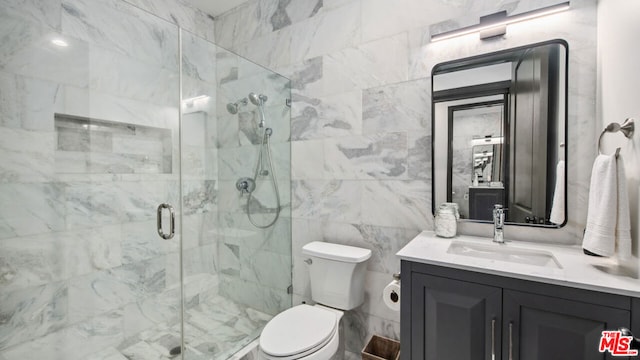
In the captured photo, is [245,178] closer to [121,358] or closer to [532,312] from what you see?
[121,358]

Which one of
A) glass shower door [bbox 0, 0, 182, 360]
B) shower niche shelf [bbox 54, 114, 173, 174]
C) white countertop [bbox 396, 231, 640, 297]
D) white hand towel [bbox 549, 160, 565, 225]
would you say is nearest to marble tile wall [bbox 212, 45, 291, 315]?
glass shower door [bbox 0, 0, 182, 360]

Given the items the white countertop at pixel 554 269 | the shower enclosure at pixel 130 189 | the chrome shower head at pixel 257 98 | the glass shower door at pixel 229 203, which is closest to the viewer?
the white countertop at pixel 554 269

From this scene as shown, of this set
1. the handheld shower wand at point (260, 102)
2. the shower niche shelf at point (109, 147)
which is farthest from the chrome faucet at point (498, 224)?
the shower niche shelf at point (109, 147)

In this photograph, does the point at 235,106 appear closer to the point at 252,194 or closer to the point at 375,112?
the point at 252,194

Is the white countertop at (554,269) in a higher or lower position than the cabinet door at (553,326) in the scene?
higher

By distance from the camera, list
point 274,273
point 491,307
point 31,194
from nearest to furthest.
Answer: point 491,307, point 31,194, point 274,273

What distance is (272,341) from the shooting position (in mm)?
1355

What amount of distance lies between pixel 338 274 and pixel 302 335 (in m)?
0.42

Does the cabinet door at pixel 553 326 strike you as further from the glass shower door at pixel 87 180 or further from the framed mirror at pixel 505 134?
the glass shower door at pixel 87 180

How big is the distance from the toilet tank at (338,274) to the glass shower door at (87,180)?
2.89 feet

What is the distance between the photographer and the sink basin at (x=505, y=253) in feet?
4.09

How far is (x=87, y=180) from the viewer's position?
1683 millimetres

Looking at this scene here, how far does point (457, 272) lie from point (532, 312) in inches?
10.6

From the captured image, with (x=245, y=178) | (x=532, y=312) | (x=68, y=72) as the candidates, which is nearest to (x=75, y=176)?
(x=68, y=72)
